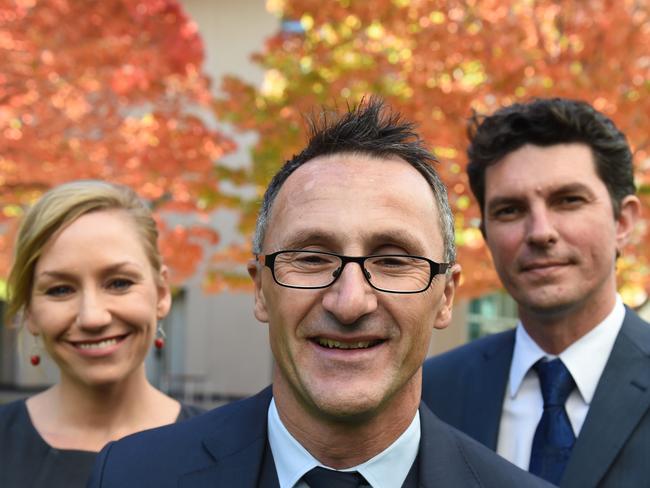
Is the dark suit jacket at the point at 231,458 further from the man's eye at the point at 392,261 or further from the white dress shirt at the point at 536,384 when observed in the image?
the white dress shirt at the point at 536,384

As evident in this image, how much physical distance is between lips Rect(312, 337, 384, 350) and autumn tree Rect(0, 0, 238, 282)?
7480 mm

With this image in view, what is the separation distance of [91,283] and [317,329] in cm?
123

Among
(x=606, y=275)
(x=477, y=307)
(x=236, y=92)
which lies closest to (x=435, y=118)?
(x=236, y=92)

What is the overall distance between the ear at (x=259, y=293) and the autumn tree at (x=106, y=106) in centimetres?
711

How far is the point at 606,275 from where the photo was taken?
10.0 feet

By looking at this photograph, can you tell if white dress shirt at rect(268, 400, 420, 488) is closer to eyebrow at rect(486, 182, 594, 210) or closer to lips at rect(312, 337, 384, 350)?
lips at rect(312, 337, 384, 350)

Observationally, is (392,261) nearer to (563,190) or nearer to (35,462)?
(563,190)

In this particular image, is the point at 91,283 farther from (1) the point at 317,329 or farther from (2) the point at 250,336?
(2) the point at 250,336

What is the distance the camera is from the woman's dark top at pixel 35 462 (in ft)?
9.43

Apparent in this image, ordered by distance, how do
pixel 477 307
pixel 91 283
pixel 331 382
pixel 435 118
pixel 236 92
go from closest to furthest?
pixel 331 382 < pixel 91 283 < pixel 435 118 < pixel 236 92 < pixel 477 307

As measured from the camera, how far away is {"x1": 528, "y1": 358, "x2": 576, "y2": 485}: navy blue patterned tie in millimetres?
2893

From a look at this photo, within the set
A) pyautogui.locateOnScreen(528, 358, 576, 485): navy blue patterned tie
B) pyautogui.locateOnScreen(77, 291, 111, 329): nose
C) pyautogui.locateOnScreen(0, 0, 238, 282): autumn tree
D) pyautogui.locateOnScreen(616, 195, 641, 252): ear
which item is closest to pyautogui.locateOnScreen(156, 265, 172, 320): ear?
pyautogui.locateOnScreen(77, 291, 111, 329): nose

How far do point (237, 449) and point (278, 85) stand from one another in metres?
8.37

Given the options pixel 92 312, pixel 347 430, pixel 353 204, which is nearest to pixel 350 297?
pixel 353 204
